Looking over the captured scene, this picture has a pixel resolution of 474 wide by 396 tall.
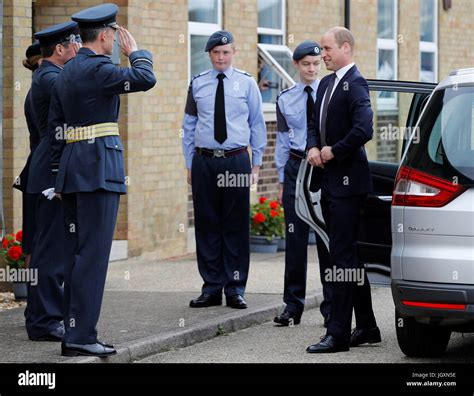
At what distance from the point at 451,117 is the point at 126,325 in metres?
3.09

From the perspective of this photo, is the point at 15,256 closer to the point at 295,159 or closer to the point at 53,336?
the point at 53,336

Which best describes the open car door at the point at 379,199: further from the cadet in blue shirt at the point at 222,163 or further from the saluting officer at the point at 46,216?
the saluting officer at the point at 46,216

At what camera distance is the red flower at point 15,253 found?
11289mm

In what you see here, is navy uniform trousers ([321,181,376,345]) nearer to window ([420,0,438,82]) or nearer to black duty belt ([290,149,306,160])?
black duty belt ([290,149,306,160])

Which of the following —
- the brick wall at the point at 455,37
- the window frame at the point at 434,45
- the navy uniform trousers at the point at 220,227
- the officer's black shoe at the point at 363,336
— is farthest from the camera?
the brick wall at the point at 455,37

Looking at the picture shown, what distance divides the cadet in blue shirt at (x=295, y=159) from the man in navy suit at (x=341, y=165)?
1269mm

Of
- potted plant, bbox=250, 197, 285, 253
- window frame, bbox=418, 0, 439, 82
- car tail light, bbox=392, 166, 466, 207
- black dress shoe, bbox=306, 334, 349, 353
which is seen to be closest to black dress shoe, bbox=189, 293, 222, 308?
black dress shoe, bbox=306, 334, 349, 353

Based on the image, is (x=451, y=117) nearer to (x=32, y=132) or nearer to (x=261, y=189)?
(x=32, y=132)

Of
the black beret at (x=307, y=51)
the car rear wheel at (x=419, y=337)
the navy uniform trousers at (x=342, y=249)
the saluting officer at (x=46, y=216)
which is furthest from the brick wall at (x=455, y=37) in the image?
the car rear wheel at (x=419, y=337)

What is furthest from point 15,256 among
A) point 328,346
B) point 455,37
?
point 455,37

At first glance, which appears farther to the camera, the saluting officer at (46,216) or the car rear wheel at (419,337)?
the saluting officer at (46,216)

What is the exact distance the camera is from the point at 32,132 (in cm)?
955
